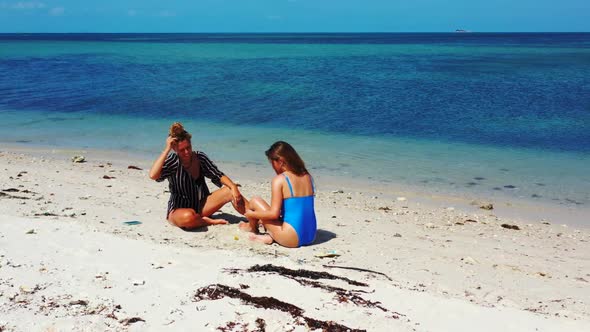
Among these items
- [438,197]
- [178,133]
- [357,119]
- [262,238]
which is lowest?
[438,197]

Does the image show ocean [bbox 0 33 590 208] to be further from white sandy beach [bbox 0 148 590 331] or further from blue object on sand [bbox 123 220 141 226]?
blue object on sand [bbox 123 220 141 226]

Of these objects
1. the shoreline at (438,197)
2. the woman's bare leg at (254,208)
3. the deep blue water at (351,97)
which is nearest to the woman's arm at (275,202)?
the woman's bare leg at (254,208)

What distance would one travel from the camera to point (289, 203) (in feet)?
21.5

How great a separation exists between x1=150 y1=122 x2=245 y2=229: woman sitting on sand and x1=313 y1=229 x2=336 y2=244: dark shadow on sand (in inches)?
38.4

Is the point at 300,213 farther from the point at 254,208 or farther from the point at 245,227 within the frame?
the point at 245,227

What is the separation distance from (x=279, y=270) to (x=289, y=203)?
1.36 metres

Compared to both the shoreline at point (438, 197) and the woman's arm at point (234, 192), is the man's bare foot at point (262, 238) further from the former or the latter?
the shoreline at point (438, 197)

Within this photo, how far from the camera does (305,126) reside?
690 inches

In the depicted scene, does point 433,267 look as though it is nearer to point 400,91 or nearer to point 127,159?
point 127,159

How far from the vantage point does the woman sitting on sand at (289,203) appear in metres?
6.47

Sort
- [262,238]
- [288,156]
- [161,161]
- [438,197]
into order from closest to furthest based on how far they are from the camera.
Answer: [288,156], [262,238], [161,161], [438,197]

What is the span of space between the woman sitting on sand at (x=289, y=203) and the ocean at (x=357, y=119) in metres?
4.76

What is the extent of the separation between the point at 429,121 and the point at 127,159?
30.5ft

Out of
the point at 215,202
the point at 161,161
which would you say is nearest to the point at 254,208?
the point at 215,202
